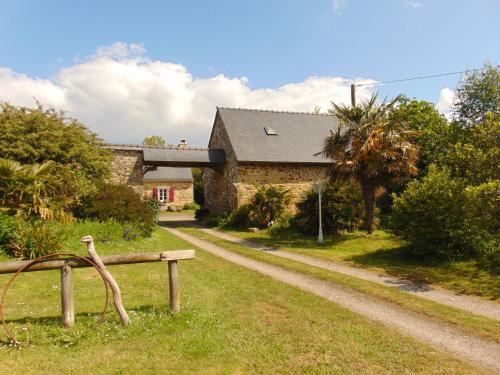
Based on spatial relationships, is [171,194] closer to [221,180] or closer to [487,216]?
[221,180]

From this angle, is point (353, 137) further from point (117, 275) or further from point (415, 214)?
point (117, 275)

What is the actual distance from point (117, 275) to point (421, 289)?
650 cm

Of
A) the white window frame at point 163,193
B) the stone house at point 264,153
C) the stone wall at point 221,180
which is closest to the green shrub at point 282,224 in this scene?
the stone house at point 264,153

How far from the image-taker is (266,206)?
17172 mm

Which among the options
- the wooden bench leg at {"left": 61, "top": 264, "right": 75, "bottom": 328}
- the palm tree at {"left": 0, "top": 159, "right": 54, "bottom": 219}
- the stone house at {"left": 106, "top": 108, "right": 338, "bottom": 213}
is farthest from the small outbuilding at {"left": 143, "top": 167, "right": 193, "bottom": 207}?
the wooden bench leg at {"left": 61, "top": 264, "right": 75, "bottom": 328}

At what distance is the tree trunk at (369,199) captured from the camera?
44.9ft

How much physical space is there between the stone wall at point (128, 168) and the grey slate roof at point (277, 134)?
214 inches

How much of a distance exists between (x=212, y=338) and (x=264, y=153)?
15452mm

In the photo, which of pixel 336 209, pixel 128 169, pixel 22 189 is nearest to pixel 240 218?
pixel 336 209

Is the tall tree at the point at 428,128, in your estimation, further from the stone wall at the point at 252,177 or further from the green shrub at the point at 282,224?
the green shrub at the point at 282,224

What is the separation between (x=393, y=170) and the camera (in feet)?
42.6

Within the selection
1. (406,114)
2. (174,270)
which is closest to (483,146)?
(174,270)

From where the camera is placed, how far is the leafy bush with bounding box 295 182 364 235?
571 inches

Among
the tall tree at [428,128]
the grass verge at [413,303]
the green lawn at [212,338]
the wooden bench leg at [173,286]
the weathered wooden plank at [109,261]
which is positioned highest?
the tall tree at [428,128]
